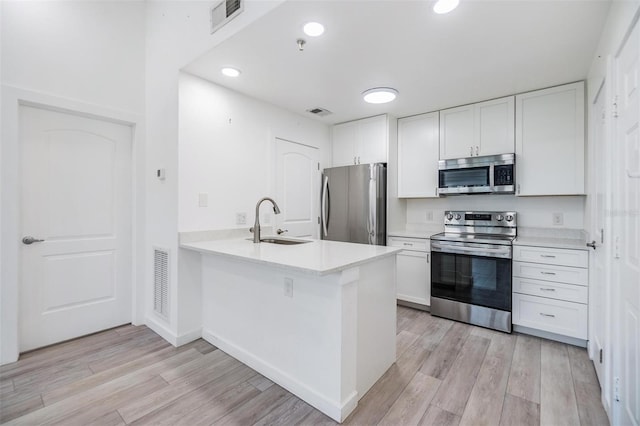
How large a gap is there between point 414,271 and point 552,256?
4.32 ft

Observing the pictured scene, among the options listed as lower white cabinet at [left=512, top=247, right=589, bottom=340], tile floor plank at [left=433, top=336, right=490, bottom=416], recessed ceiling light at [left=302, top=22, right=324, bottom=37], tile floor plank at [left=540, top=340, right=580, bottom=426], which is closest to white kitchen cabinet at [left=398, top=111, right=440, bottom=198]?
lower white cabinet at [left=512, top=247, right=589, bottom=340]

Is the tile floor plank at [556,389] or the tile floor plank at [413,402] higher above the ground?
the tile floor plank at [556,389]

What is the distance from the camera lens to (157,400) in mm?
1817

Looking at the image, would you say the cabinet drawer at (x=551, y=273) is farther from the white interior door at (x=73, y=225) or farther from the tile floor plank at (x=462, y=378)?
the white interior door at (x=73, y=225)

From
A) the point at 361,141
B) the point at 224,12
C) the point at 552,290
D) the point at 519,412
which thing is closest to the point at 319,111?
the point at 361,141

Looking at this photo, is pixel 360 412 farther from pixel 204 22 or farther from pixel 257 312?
pixel 204 22

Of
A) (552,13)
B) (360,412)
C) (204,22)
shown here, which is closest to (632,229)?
(552,13)

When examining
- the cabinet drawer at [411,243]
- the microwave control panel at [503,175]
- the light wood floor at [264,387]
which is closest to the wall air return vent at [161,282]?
the light wood floor at [264,387]

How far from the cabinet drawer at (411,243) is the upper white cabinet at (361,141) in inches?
39.2

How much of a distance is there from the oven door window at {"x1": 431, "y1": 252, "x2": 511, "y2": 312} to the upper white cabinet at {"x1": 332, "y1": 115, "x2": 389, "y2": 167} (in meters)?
1.44

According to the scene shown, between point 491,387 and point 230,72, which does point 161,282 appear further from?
point 491,387

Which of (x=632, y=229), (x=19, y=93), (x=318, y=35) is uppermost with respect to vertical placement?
(x=318, y=35)

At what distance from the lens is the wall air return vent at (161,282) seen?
2646 mm

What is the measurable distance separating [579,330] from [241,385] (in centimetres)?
280
